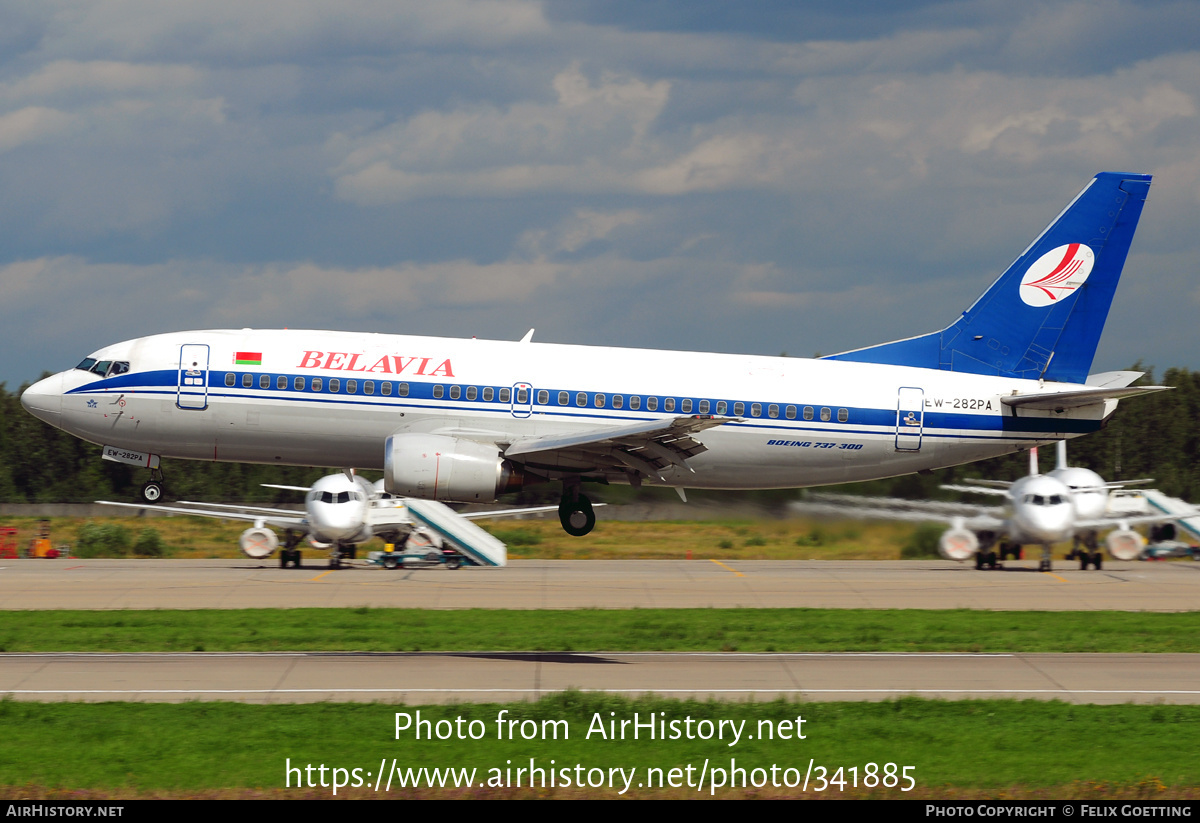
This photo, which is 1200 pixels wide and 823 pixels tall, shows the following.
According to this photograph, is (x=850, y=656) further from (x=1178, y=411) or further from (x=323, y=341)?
(x=1178, y=411)

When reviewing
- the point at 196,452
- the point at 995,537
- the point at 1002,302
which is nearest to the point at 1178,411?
the point at 995,537

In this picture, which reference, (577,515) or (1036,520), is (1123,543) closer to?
(1036,520)

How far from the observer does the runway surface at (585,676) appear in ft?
72.5

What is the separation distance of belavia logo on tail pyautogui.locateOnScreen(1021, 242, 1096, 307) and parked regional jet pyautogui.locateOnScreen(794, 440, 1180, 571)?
14011mm

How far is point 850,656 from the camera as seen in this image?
27.4 metres

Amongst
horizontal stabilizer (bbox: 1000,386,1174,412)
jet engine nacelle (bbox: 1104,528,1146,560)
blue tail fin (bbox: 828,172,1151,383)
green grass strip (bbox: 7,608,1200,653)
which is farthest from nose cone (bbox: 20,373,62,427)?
jet engine nacelle (bbox: 1104,528,1146,560)

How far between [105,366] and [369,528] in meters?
20.5

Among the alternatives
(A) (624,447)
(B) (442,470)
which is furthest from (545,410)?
(B) (442,470)

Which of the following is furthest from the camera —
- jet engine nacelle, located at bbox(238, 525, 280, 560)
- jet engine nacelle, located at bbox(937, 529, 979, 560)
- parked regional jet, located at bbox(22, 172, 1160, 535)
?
jet engine nacelle, located at bbox(238, 525, 280, 560)

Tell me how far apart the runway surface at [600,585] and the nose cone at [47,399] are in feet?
25.0

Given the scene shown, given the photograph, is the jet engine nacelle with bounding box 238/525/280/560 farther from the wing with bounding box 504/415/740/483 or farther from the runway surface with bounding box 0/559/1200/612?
the wing with bounding box 504/415/740/483

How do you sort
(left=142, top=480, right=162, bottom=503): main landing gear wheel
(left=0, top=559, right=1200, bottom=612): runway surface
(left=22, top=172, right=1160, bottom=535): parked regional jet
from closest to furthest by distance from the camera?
(left=22, top=172, right=1160, bottom=535): parked regional jet, (left=142, top=480, right=162, bottom=503): main landing gear wheel, (left=0, top=559, right=1200, bottom=612): runway surface

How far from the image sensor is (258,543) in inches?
2024

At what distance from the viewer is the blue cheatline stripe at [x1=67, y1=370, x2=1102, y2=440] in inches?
1137
